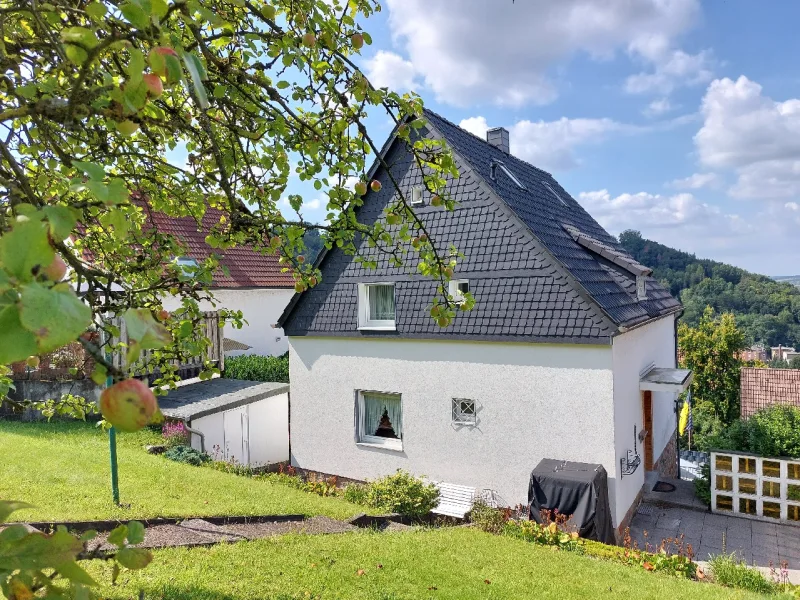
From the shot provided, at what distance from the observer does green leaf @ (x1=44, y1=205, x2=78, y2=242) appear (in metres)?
0.99

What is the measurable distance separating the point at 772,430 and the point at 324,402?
A: 29.2 ft

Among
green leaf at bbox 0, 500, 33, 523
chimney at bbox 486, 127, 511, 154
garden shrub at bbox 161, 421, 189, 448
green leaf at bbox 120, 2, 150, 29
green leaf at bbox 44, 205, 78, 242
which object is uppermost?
chimney at bbox 486, 127, 511, 154

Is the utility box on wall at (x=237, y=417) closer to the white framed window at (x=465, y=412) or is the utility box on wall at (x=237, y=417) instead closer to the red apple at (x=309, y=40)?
the white framed window at (x=465, y=412)

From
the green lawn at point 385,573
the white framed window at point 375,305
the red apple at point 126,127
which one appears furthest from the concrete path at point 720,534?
the red apple at point 126,127

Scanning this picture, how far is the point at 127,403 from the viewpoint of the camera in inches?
40.3

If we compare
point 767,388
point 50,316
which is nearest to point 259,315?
point 50,316

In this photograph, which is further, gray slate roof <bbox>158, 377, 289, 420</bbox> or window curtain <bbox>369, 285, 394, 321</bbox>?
window curtain <bbox>369, 285, 394, 321</bbox>

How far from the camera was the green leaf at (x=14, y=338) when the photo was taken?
80 cm

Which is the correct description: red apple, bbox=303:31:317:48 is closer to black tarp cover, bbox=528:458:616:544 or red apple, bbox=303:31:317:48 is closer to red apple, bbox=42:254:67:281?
red apple, bbox=42:254:67:281

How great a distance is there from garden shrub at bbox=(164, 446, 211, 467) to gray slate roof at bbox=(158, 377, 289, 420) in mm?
594

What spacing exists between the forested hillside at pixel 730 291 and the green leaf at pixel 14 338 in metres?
58.5

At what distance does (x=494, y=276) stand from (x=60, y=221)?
30.7ft

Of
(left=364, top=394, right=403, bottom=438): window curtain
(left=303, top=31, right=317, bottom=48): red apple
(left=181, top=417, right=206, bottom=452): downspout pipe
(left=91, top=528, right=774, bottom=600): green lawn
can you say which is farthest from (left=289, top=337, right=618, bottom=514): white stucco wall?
(left=303, top=31, right=317, bottom=48): red apple

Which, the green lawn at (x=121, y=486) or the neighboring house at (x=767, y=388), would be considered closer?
the green lawn at (x=121, y=486)
